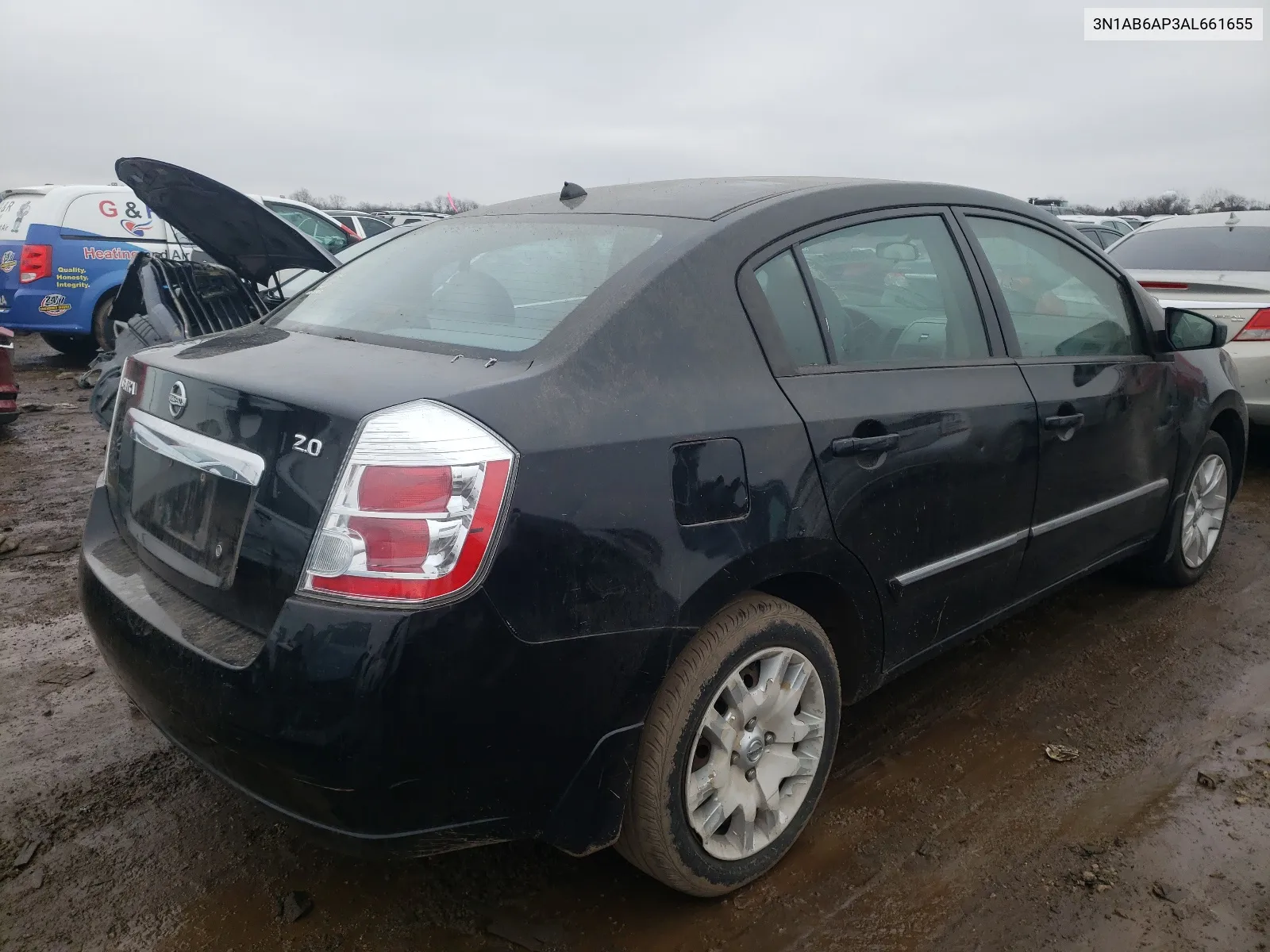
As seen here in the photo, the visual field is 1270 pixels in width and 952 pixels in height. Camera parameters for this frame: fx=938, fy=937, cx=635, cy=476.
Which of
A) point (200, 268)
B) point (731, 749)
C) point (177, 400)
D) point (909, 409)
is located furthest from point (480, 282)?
point (200, 268)

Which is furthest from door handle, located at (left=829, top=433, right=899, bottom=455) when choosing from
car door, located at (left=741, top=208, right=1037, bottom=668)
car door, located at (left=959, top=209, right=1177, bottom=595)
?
car door, located at (left=959, top=209, right=1177, bottom=595)

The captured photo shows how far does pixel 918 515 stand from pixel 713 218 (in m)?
0.94

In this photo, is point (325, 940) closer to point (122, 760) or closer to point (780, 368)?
point (122, 760)

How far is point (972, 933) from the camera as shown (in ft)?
7.01

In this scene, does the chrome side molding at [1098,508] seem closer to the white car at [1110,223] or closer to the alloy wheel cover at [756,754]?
the alloy wheel cover at [756,754]

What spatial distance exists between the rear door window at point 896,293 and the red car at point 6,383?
249 inches

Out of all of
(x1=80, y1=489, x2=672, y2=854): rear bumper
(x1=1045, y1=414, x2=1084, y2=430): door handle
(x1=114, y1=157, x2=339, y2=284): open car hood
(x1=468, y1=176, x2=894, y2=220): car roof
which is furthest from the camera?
(x1=114, y1=157, x2=339, y2=284): open car hood

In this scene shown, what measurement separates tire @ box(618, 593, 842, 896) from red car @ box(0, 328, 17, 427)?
6454 millimetres

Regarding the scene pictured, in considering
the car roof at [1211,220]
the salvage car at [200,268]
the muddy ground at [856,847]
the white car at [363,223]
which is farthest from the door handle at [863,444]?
the white car at [363,223]

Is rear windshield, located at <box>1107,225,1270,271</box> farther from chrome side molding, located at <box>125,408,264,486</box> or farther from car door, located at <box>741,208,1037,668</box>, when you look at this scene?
chrome side molding, located at <box>125,408,264,486</box>

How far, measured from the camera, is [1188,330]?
3.58 metres

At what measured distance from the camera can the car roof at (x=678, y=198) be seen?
2.44 m

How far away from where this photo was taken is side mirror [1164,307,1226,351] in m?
3.57

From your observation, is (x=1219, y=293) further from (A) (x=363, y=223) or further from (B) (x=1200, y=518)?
(A) (x=363, y=223)
